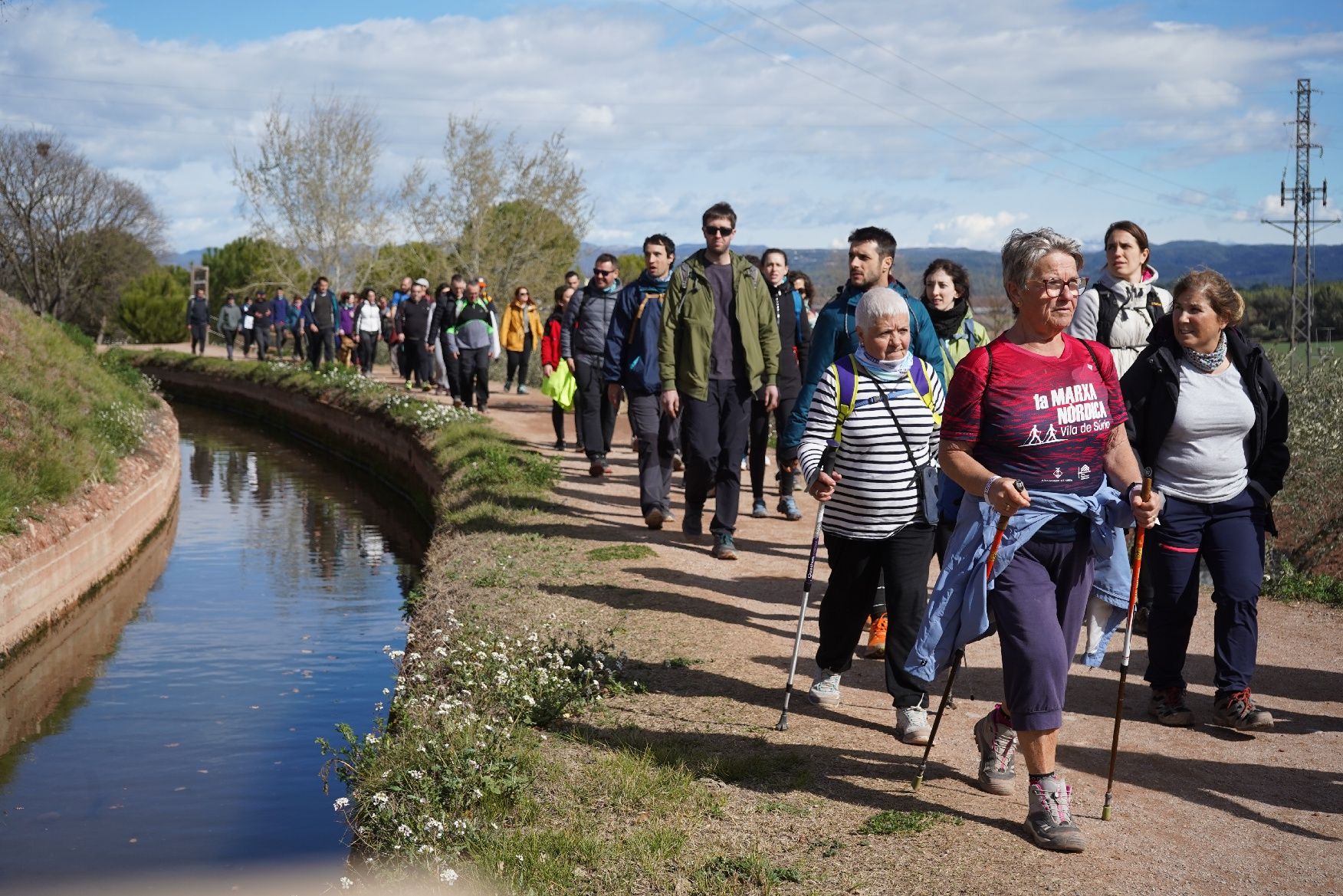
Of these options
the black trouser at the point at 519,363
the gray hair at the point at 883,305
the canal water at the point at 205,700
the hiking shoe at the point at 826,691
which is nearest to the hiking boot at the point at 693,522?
the canal water at the point at 205,700

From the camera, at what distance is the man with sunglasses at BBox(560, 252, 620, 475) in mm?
14367

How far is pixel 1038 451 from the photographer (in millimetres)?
4742

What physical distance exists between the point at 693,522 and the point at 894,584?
4.47 meters

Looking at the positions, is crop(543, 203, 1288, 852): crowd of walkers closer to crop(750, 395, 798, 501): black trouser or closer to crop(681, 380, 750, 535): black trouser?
crop(681, 380, 750, 535): black trouser

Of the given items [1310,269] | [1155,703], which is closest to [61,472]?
[1155,703]

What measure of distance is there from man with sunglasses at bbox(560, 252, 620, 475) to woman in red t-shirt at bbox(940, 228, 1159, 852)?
9.52 meters

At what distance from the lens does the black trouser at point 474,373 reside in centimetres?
2073

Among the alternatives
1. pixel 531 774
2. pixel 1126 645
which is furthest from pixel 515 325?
pixel 1126 645

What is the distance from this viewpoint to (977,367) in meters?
4.75

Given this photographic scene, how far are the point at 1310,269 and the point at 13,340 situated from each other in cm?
3024

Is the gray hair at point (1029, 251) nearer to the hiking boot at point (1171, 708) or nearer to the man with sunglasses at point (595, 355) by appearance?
the hiking boot at point (1171, 708)

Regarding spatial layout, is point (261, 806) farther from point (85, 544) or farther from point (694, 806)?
point (85, 544)

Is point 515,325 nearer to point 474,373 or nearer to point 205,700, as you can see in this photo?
point 474,373

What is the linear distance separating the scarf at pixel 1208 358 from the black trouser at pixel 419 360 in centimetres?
2078
